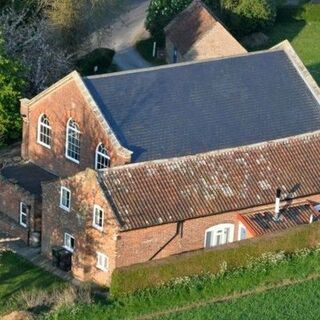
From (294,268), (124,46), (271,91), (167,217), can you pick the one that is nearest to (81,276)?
(167,217)

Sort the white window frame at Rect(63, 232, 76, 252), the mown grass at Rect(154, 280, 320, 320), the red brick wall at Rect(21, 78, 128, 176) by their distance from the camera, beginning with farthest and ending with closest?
the red brick wall at Rect(21, 78, 128, 176) → the white window frame at Rect(63, 232, 76, 252) → the mown grass at Rect(154, 280, 320, 320)

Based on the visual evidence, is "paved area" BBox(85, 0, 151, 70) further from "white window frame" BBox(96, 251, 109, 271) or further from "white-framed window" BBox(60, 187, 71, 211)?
"white window frame" BBox(96, 251, 109, 271)

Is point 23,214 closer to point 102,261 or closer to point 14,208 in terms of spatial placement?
point 14,208

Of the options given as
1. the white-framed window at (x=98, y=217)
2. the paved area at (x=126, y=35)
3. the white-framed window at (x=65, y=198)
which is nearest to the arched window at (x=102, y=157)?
the white-framed window at (x=65, y=198)

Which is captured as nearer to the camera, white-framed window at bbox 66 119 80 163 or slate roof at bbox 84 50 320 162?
slate roof at bbox 84 50 320 162

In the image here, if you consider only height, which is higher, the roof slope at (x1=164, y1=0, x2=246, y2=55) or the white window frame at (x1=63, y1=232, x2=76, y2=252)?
the white window frame at (x1=63, y1=232, x2=76, y2=252)

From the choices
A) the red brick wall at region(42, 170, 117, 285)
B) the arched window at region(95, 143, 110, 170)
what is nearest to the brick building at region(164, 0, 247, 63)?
the arched window at region(95, 143, 110, 170)

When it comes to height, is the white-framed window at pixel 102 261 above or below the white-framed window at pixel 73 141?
below

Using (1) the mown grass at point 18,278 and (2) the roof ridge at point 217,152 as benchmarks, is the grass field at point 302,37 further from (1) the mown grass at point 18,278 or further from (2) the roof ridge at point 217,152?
(1) the mown grass at point 18,278
